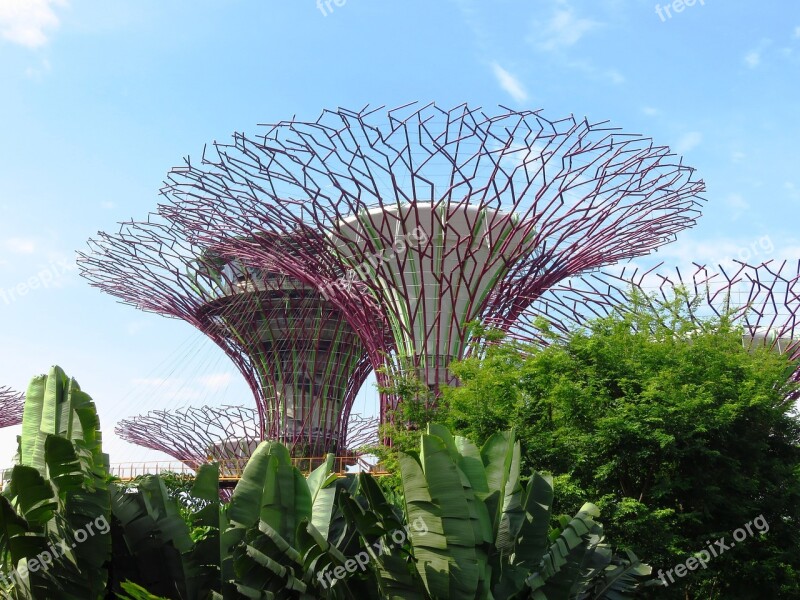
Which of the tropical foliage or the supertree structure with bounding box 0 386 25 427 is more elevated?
the supertree structure with bounding box 0 386 25 427

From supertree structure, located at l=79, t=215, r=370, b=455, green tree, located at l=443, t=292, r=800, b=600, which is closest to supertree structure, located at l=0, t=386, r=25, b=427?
supertree structure, located at l=79, t=215, r=370, b=455

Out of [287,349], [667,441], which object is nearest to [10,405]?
[287,349]

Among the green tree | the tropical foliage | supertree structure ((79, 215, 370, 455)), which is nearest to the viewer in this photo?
the tropical foliage

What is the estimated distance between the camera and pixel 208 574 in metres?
12.3

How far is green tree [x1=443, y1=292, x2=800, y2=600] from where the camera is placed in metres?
17.4

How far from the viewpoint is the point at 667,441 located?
17.0m

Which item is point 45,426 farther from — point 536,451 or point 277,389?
point 277,389

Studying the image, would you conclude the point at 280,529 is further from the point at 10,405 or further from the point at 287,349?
the point at 10,405

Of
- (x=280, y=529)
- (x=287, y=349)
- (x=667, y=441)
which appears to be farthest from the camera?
(x=287, y=349)

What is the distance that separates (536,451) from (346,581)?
692cm

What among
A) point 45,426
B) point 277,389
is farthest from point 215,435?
point 45,426

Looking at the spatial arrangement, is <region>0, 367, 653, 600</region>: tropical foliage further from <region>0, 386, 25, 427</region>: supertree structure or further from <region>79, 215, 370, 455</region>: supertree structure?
<region>0, 386, 25, 427</region>: supertree structure

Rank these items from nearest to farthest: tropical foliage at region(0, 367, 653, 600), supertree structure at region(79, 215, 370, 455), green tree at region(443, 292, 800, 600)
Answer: tropical foliage at region(0, 367, 653, 600) → green tree at region(443, 292, 800, 600) → supertree structure at region(79, 215, 370, 455)

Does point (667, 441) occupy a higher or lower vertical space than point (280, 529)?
higher
